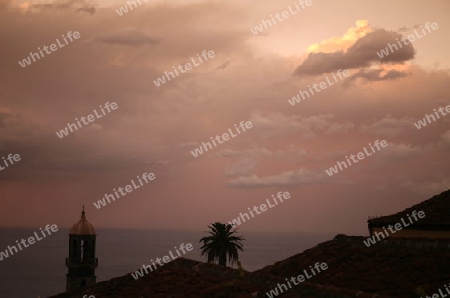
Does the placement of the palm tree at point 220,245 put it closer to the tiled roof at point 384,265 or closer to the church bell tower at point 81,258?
the church bell tower at point 81,258

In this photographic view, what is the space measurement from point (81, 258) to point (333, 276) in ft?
140

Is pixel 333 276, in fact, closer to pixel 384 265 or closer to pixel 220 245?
pixel 384 265

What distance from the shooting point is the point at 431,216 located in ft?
65.3

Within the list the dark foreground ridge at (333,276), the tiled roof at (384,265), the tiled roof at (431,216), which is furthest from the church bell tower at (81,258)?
the tiled roof at (384,265)

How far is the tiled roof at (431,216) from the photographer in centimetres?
1923

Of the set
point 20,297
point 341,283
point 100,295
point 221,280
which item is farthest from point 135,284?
point 20,297

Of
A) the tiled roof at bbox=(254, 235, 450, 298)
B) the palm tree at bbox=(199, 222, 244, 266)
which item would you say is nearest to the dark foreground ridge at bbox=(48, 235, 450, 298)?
the tiled roof at bbox=(254, 235, 450, 298)

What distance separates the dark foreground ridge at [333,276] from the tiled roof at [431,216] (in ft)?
7.77

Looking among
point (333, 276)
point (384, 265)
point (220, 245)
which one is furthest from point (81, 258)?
point (384, 265)

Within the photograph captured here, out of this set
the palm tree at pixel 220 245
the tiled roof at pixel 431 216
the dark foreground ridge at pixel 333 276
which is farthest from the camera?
the palm tree at pixel 220 245

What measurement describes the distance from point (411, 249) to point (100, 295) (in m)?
9.00

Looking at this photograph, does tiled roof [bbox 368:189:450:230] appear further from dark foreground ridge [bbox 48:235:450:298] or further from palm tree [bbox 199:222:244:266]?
palm tree [bbox 199:222:244:266]

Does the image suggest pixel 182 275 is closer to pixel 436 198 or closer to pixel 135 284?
pixel 135 284

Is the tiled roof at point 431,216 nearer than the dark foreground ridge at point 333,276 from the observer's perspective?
No
